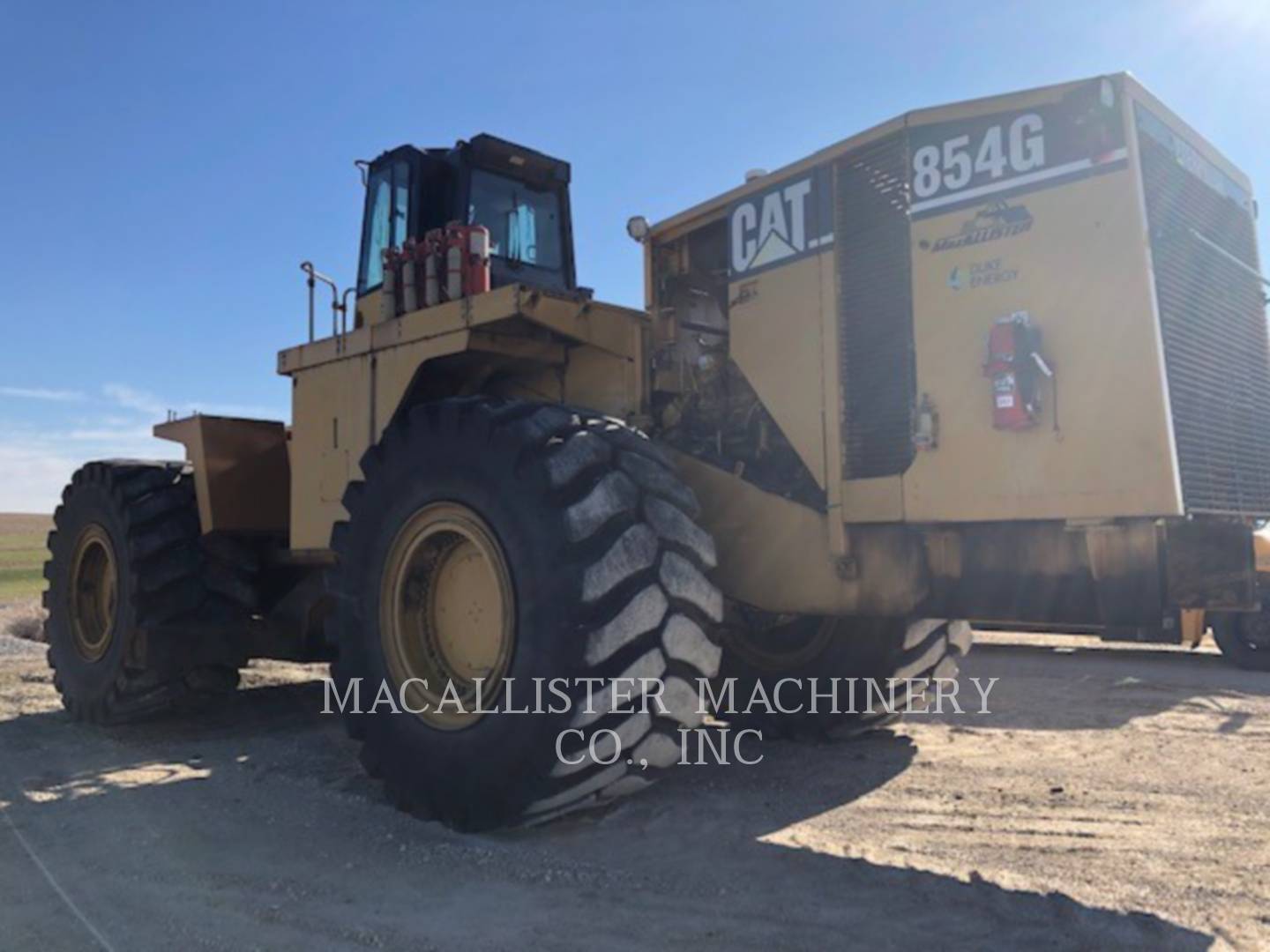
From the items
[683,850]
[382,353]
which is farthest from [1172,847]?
[382,353]

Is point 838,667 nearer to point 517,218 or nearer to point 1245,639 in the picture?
point 517,218

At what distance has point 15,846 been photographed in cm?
434

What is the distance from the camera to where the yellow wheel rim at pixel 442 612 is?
4.53 meters

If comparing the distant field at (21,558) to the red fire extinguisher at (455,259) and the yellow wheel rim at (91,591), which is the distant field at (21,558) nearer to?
the yellow wheel rim at (91,591)

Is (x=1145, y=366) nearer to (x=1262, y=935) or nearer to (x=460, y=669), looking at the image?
(x=1262, y=935)

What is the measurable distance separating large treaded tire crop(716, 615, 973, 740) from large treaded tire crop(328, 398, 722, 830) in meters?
1.97

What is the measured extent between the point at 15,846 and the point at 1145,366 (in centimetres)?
476

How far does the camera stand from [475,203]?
6.59m

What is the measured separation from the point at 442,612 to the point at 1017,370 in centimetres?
271

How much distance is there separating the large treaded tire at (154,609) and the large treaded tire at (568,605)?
2839 mm

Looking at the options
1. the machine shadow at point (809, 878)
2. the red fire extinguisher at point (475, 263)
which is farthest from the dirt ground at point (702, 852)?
the red fire extinguisher at point (475, 263)

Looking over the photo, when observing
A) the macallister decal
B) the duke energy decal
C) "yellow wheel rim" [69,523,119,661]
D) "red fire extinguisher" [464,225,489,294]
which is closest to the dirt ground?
"yellow wheel rim" [69,523,119,661]

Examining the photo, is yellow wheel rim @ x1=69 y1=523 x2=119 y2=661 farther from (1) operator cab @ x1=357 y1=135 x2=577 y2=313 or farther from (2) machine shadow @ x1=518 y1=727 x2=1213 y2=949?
(2) machine shadow @ x1=518 y1=727 x2=1213 y2=949

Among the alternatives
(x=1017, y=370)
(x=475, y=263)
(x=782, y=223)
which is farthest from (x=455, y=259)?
(x=1017, y=370)
